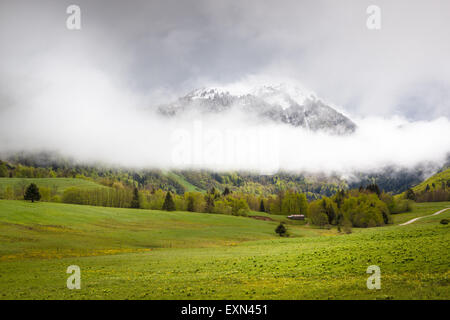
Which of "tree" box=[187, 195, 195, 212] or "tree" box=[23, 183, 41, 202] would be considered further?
"tree" box=[187, 195, 195, 212]

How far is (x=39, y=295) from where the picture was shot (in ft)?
76.8

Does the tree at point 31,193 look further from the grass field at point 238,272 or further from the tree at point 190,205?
the tree at point 190,205

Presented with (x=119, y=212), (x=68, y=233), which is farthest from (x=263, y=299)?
(x=119, y=212)

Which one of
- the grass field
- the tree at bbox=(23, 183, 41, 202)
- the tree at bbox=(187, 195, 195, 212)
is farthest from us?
the tree at bbox=(187, 195, 195, 212)

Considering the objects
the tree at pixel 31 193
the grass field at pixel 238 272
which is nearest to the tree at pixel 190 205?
the tree at pixel 31 193

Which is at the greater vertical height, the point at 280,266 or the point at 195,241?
the point at 280,266

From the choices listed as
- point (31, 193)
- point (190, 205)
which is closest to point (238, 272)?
point (31, 193)

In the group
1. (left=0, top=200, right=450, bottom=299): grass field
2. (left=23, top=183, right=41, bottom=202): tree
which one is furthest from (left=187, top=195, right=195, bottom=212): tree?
(left=0, top=200, right=450, bottom=299): grass field

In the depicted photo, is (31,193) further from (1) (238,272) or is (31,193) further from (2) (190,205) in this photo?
(1) (238,272)

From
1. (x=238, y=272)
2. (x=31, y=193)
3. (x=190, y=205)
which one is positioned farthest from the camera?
(x=190, y=205)

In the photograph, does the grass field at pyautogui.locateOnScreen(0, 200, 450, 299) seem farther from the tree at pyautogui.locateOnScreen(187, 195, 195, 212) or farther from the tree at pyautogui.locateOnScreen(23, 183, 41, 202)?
the tree at pyautogui.locateOnScreen(187, 195, 195, 212)
